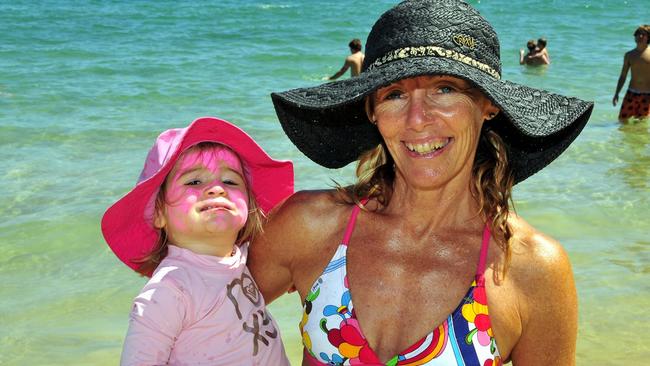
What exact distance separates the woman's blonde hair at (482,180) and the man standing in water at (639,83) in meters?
9.80

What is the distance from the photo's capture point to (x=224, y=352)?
2.60m

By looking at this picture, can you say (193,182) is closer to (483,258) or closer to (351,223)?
(351,223)

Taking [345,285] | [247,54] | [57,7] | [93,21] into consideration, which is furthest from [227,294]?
[57,7]

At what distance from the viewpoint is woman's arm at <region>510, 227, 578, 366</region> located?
241 centimetres

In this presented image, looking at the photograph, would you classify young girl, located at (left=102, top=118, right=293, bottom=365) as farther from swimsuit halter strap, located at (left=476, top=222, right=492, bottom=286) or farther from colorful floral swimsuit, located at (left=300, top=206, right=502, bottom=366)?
swimsuit halter strap, located at (left=476, top=222, right=492, bottom=286)

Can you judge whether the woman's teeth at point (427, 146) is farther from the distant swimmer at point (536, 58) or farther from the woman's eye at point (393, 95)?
the distant swimmer at point (536, 58)

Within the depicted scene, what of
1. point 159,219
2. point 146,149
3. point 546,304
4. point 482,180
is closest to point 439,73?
point 482,180

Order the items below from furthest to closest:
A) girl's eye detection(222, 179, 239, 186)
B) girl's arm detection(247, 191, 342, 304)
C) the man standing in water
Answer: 1. the man standing in water
2. girl's eye detection(222, 179, 239, 186)
3. girl's arm detection(247, 191, 342, 304)

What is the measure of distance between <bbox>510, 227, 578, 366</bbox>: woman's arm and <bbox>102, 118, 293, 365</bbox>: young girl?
83 cm

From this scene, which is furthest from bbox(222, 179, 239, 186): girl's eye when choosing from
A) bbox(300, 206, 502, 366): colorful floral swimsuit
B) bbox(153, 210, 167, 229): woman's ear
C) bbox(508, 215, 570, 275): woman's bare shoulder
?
bbox(508, 215, 570, 275): woman's bare shoulder

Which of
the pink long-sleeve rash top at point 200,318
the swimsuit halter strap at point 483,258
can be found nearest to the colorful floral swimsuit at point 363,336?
the swimsuit halter strap at point 483,258

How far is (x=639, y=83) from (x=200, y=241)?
36.3 feet

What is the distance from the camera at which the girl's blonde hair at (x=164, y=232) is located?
9.21 feet

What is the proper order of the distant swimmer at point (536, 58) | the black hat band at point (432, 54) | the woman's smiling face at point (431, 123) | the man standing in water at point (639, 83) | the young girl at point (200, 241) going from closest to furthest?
the black hat band at point (432, 54), the woman's smiling face at point (431, 123), the young girl at point (200, 241), the man standing in water at point (639, 83), the distant swimmer at point (536, 58)
